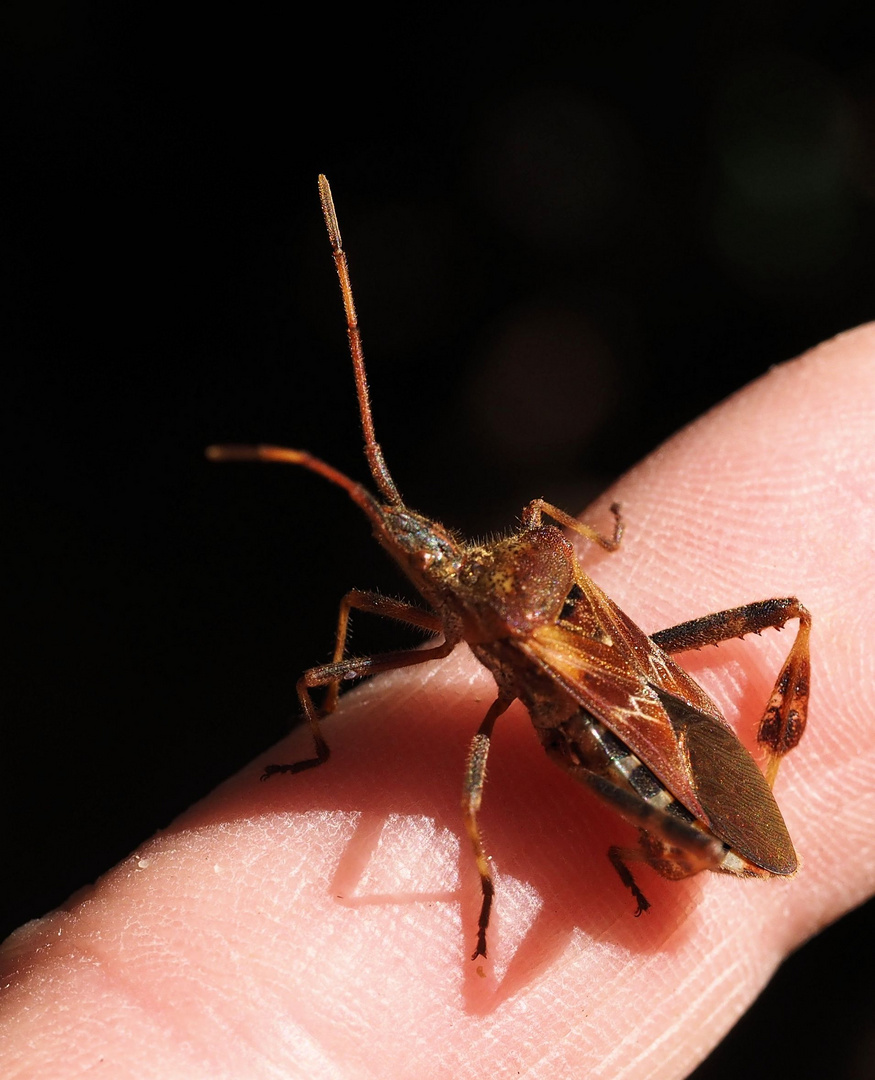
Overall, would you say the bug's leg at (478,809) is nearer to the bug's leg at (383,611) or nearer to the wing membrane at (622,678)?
the wing membrane at (622,678)

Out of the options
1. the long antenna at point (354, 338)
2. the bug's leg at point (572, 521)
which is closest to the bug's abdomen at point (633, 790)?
the bug's leg at point (572, 521)

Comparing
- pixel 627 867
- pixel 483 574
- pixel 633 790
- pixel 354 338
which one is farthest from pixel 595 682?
pixel 354 338

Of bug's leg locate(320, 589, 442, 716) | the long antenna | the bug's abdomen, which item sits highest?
the long antenna

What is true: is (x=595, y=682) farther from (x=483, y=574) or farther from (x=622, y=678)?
(x=483, y=574)

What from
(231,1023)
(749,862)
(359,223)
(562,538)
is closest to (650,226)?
(359,223)

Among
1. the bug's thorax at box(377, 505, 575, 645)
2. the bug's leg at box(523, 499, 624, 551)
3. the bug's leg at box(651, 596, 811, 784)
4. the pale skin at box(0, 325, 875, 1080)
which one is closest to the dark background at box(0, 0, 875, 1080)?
the bug's leg at box(523, 499, 624, 551)

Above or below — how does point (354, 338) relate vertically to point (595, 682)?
above

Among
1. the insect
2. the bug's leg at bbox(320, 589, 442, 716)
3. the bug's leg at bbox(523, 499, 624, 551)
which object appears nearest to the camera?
the insect

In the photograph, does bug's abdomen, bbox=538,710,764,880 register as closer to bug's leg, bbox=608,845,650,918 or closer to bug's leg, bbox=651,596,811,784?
bug's leg, bbox=608,845,650,918
